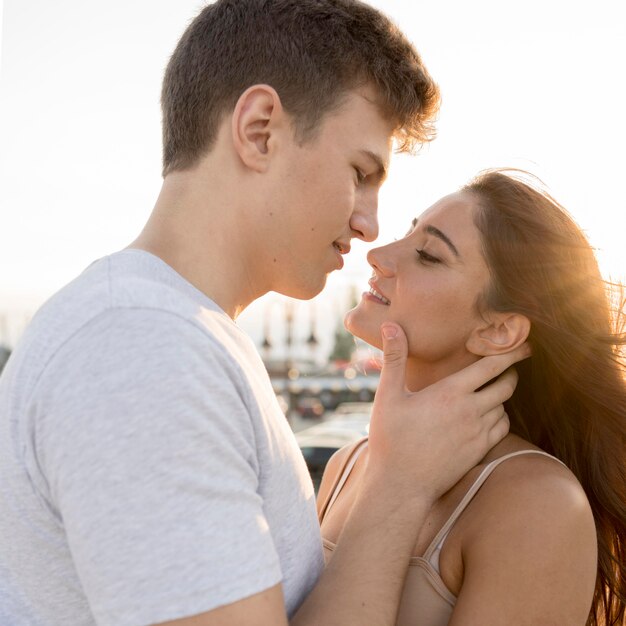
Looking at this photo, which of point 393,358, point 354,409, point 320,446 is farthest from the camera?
point 354,409

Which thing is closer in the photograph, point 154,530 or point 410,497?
point 154,530

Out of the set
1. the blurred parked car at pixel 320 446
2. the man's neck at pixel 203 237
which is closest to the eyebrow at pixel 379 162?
the man's neck at pixel 203 237

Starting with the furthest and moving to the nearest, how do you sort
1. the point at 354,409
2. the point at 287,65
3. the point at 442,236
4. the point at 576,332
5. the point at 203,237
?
the point at 354,409, the point at 442,236, the point at 576,332, the point at 287,65, the point at 203,237

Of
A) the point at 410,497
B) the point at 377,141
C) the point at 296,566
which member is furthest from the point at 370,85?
the point at 296,566

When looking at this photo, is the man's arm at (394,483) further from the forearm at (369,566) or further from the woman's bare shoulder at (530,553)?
the woman's bare shoulder at (530,553)

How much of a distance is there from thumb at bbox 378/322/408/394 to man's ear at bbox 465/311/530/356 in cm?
35

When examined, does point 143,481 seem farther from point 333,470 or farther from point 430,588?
point 333,470

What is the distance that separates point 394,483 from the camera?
2076 mm

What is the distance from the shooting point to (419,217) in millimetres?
3248

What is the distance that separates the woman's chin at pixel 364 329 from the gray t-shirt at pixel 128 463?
1.56 meters

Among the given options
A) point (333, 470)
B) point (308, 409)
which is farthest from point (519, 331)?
point (308, 409)

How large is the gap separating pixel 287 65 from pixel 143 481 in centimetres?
130

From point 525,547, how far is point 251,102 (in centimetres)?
157

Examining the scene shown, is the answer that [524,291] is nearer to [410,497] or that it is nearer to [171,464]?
[410,497]
